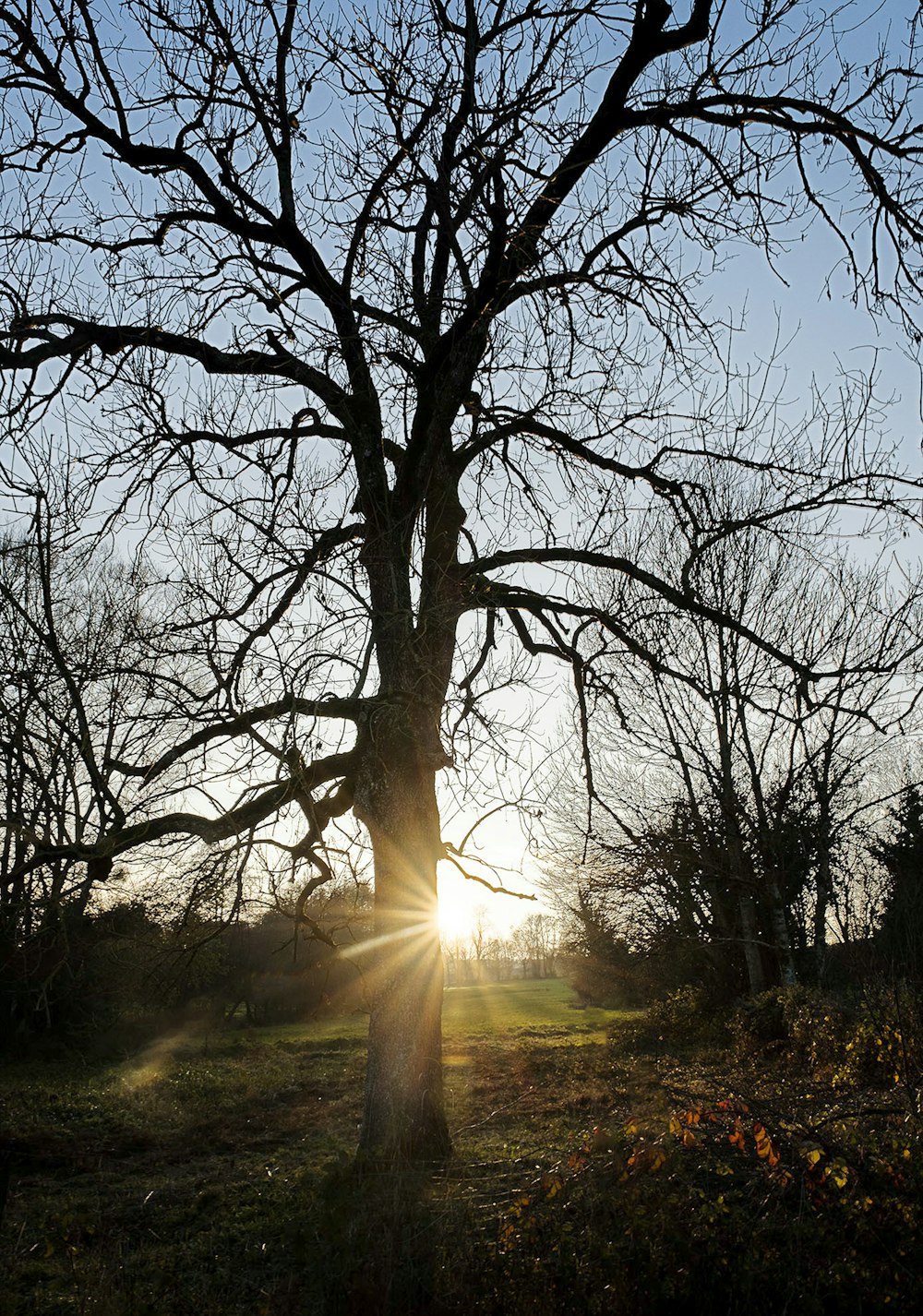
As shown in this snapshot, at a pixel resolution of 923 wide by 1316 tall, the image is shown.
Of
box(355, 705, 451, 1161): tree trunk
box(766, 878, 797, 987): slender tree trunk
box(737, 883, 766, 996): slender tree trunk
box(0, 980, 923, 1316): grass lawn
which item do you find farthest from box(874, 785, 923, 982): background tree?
box(355, 705, 451, 1161): tree trunk

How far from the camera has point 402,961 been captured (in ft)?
22.3

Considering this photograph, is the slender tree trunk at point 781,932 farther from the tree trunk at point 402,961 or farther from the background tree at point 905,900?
the tree trunk at point 402,961

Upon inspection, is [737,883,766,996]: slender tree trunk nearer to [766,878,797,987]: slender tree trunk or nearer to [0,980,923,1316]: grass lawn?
[766,878,797,987]: slender tree trunk

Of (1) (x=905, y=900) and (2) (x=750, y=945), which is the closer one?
(1) (x=905, y=900)

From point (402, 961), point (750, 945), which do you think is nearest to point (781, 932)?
point (750, 945)

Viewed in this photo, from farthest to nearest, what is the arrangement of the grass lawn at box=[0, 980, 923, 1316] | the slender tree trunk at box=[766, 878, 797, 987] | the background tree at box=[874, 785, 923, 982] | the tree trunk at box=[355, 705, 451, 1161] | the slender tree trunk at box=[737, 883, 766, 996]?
the slender tree trunk at box=[737, 883, 766, 996] → the slender tree trunk at box=[766, 878, 797, 987] → the background tree at box=[874, 785, 923, 982] → the tree trunk at box=[355, 705, 451, 1161] → the grass lawn at box=[0, 980, 923, 1316]

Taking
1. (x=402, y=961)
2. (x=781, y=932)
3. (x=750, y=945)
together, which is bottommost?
(x=750, y=945)

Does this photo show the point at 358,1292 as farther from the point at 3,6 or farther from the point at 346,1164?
the point at 3,6

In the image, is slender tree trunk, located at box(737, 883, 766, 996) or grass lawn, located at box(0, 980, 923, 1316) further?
slender tree trunk, located at box(737, 883, 766, 996)

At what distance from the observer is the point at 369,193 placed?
397cm

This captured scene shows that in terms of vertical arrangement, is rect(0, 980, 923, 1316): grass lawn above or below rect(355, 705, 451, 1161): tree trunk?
below

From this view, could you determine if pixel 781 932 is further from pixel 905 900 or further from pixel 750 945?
pixel 905 900

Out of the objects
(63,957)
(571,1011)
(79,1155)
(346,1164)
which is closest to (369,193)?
(63,957)

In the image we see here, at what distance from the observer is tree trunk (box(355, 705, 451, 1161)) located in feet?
21.5
